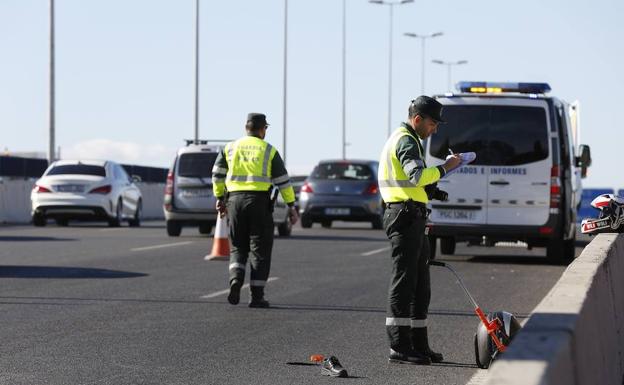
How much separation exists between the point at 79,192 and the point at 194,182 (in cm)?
479

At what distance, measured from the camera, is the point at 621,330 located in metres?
8.91

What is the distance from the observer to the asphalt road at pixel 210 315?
919 centimetres

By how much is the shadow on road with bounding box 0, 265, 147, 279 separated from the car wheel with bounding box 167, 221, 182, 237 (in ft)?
33.6

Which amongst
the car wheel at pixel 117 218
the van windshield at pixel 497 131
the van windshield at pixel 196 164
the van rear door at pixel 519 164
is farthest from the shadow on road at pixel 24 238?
the van rear door at pixel 519 164

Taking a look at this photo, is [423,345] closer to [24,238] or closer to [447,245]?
[447,245]

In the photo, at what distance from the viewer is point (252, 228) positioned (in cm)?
1392

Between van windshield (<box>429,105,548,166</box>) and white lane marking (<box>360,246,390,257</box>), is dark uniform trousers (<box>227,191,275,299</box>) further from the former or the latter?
white lane marking (<box>360,246,390,257</box>)

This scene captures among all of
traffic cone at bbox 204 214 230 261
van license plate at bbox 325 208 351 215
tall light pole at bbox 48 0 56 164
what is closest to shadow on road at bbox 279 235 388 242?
van license plate at bbox 325 208 351 215

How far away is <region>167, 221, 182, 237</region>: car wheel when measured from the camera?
2842 centimetres

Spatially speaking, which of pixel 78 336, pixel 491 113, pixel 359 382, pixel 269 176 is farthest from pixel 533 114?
pixel 359 382

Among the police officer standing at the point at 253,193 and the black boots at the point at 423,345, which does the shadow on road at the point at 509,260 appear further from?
the black boots at the point at 423,345

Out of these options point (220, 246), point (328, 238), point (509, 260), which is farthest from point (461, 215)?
point (328, 238)

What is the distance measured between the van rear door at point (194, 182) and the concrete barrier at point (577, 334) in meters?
18.2

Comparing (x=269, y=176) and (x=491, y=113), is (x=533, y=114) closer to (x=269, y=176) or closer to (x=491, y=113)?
(x=491, y=113)
